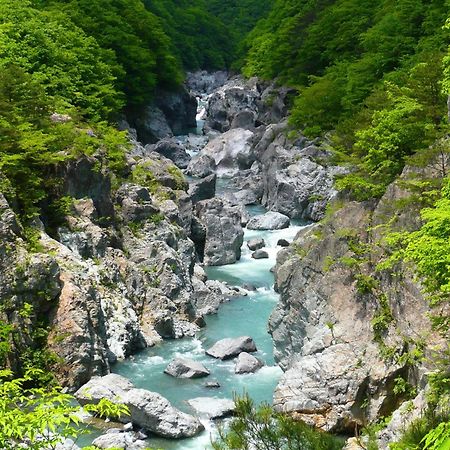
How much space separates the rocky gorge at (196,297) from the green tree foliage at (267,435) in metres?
3.18

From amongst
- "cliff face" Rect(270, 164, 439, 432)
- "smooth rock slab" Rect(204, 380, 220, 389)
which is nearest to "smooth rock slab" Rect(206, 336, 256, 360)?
"cliff face" Rect(270, 164, 439, 432)

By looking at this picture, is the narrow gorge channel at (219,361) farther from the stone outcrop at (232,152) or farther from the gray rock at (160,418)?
the stone outcrop at (232,152)

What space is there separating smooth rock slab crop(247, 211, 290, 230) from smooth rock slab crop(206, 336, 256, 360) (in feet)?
52.1

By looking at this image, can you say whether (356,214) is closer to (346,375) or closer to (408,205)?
(408,205)

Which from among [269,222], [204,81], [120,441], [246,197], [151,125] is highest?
[204,81]

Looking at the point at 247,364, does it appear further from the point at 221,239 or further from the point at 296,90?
the point at 296,90

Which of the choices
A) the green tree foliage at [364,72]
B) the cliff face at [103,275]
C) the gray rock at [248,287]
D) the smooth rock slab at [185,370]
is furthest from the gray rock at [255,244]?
the smooth rock slab at [185,370]

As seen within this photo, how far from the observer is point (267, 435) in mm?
10883

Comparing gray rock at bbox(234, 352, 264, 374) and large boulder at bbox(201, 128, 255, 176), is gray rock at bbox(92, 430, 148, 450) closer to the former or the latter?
gray rock at bbox(234, 352, 264, 374)

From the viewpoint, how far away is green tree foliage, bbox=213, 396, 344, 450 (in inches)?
425

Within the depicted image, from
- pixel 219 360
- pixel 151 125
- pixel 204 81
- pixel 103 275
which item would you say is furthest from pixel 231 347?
pixel 204 81

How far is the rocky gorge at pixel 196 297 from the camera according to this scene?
54.5 ft

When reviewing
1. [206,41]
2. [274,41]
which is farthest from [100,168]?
[206,41]

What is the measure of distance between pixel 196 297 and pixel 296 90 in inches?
1283
